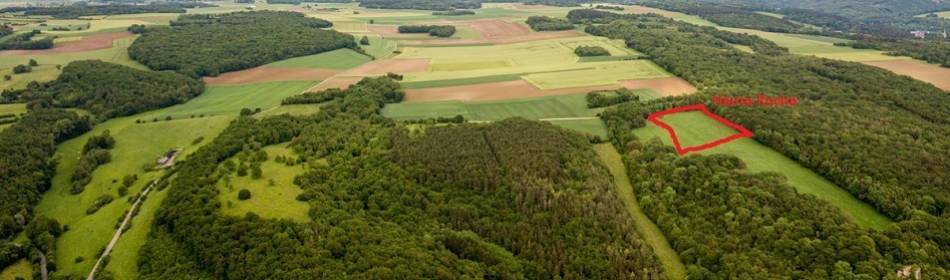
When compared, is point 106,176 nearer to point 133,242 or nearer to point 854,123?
point 133,242

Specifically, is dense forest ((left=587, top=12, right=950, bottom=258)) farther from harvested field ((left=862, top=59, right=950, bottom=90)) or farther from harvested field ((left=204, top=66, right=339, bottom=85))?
harvested field ((left=204, top=66, right=339, bottom=85))

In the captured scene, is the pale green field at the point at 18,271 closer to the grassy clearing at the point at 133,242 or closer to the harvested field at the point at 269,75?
the grassy clearing at the point at 133,242

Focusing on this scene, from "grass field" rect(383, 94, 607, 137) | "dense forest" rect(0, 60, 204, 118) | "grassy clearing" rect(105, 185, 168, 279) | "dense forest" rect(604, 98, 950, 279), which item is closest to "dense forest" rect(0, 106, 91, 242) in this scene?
"dense forest" rect(0, 60, 204, 118)

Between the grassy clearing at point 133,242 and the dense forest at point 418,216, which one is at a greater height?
the dense forest at point 418,216

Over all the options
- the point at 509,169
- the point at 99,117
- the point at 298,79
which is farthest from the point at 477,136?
the point at 99,117

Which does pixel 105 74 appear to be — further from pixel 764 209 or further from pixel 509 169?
pixel 764 209

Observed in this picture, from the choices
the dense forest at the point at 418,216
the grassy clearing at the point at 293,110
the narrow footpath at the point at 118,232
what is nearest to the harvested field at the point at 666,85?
the dense forest at the point at 418,216
